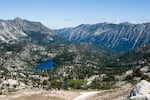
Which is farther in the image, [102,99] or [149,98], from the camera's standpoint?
[102,99]

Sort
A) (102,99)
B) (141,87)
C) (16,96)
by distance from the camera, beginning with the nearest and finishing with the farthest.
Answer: (141,87) → (102,99) → (16,96)

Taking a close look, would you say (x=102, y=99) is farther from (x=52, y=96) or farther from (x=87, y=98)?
(x=52, y=96)

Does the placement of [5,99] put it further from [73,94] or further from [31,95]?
[73,94]

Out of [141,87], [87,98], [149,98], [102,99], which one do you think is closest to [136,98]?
[149,98]

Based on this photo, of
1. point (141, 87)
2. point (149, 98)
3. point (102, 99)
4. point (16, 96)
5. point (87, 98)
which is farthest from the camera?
point (16, 96)

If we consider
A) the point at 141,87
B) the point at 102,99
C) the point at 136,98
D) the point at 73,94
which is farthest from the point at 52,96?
the point at 136,98

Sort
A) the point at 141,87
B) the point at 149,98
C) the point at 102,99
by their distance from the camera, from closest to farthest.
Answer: the point at 149,98, the point at 141,87, the point at 102,99

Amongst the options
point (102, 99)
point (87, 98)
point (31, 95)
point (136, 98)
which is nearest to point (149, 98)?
point (136, 98)

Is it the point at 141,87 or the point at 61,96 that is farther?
the point at 61,96

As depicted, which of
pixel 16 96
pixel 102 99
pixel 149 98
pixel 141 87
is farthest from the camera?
pixel 16 96
